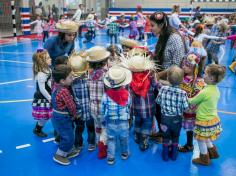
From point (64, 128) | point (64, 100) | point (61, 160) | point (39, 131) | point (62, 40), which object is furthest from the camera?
point (39, 131)

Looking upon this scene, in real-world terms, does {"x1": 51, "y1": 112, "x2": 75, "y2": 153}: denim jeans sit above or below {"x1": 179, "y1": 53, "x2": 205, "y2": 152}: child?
below

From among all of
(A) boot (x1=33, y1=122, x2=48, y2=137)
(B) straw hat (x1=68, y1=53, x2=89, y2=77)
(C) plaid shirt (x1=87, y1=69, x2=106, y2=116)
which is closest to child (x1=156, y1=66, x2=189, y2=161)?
(C) plaid shirt (x1=87, y1=69, x2=106, y2=116)

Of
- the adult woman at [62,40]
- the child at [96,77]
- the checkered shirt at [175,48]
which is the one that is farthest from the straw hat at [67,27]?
the checkered shirt at [175,48]

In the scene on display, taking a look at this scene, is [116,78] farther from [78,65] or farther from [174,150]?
[174,150]

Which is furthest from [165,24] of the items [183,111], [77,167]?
[77,167]

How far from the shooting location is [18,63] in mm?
8906

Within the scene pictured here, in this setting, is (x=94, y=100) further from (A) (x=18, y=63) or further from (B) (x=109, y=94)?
(A) (x=18, y=63)

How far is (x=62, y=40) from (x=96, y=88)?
37.2 inches

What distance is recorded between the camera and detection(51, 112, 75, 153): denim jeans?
322cm

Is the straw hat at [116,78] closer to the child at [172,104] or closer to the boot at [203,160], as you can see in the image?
the child at [172,104]

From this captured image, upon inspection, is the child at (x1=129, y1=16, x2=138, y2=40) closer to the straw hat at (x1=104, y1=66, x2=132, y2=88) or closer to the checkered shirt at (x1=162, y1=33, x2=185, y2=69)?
the checkered shirt at (x1=162, y1=33, x2=185, y2=69)

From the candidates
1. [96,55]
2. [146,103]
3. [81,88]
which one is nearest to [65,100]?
[81,88]

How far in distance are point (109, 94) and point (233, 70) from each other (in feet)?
20.1

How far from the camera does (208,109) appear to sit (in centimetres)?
314
